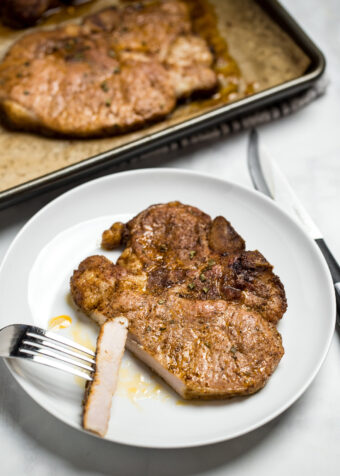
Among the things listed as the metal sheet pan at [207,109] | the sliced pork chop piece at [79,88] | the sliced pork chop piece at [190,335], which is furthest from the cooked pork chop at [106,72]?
the sliced pork chop piece at [190,335]

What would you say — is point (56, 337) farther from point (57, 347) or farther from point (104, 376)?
point (104, 376)

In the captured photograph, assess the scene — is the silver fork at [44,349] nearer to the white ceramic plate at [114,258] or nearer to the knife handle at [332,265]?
the white ceramic plate at [114,258]

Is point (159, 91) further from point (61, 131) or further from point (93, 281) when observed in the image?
point (93, 281)

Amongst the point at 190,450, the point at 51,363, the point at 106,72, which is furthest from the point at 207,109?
the point at 190,450

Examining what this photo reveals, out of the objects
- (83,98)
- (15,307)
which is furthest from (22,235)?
(83,98)

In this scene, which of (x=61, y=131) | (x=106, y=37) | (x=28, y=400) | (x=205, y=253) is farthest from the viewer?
(x=106, y=37)

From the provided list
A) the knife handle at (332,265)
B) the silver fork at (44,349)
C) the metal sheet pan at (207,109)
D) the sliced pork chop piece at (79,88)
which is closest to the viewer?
the silver fork at (44,349)
